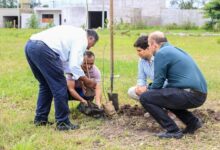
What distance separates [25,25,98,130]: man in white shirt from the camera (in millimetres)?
5797

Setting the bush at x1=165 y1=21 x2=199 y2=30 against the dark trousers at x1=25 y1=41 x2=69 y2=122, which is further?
the bush at x1=165 y1=21 x2=199 y2=30

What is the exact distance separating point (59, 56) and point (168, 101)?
139cm

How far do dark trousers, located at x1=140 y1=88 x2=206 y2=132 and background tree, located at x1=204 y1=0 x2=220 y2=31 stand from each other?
40.2 m

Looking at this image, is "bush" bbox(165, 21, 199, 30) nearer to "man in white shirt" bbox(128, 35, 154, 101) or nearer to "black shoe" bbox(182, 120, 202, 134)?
"man in white shirt" bbox(128, 35, 154, 101)

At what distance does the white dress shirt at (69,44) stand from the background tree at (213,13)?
40170 mm

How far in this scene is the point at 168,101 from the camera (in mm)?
5625

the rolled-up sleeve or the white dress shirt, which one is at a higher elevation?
the white dress shirt

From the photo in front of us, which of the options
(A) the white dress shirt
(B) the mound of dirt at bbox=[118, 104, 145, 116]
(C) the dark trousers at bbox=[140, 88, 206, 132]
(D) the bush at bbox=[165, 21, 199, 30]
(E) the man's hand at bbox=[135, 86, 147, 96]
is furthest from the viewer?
(D) the bush at bbox=[165, 21, 199, 30]

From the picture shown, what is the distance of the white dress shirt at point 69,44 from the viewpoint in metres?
5.79

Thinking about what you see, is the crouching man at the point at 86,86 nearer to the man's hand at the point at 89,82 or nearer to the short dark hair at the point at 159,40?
the man's hand at the point at 89,82

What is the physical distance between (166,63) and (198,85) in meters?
0.45

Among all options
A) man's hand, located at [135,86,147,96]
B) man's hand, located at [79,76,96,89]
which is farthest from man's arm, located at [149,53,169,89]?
man's hand, located at [79,76,96,89]

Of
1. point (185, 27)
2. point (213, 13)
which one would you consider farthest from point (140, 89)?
point (185, 27)

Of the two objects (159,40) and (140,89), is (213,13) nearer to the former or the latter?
(140,89)
